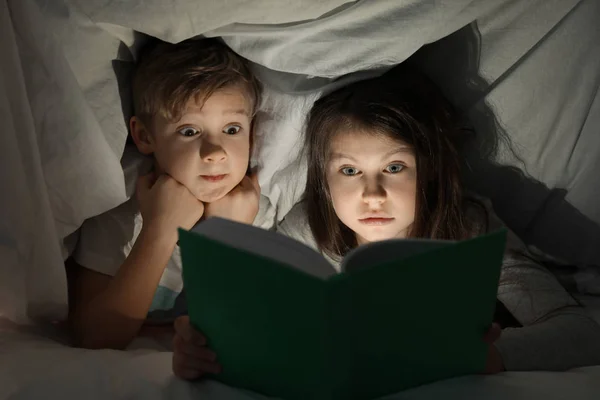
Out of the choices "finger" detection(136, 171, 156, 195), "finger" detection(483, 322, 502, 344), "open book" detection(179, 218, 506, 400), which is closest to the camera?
"open book" detection(179, 218, 506, 400)

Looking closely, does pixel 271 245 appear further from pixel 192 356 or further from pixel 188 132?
pixel 188 132

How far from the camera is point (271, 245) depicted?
27.2 inches

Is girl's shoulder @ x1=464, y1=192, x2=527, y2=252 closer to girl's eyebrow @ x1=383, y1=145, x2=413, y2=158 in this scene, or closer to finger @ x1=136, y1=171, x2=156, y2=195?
girl's eyebrow @ x1=383, y1=145, x2=413, y2=158

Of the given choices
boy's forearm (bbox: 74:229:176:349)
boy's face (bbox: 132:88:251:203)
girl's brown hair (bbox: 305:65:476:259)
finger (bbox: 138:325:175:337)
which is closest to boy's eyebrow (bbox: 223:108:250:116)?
boy's face (bbox: 132:88:251:203)

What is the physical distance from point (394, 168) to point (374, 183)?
1.8 inches

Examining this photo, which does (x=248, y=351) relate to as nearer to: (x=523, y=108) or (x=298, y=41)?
(x=298, y=41)

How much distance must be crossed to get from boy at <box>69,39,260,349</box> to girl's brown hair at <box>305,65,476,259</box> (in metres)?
0.13

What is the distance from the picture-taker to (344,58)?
40.5 inches

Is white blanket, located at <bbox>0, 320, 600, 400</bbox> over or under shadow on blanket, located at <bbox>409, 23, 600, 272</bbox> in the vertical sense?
under

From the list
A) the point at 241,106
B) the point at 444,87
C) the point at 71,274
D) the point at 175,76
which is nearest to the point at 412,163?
the point at 444,87

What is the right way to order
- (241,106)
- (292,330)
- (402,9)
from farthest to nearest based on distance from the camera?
1. (241,106)
2. (402,9)
3. (292,330)

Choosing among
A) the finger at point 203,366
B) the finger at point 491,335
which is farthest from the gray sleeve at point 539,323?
the finger at point 203,366

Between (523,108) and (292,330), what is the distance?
61cm

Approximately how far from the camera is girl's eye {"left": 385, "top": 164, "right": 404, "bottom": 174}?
104 cm
